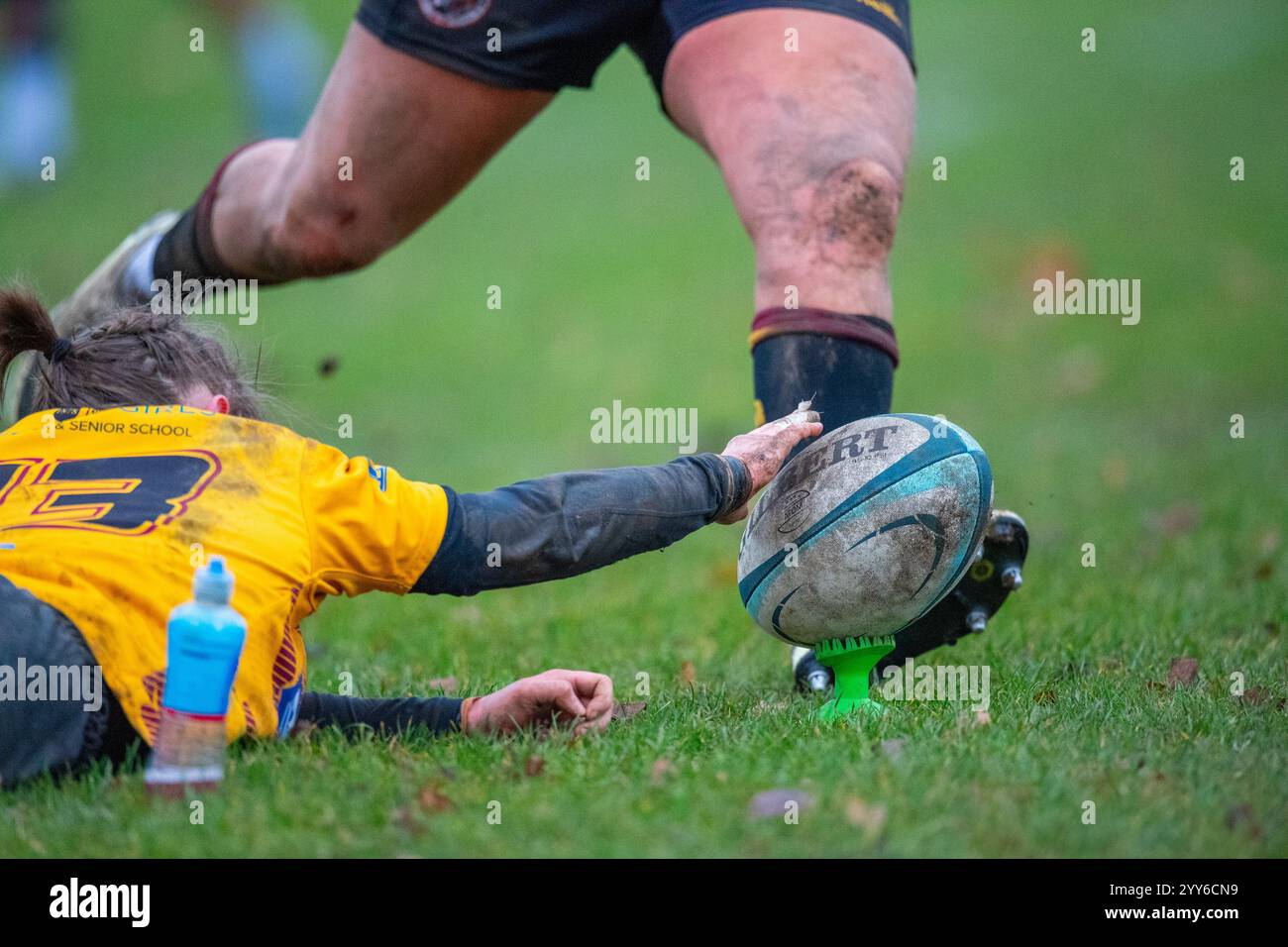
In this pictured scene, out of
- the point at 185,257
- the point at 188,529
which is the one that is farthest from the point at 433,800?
the point at 185,257

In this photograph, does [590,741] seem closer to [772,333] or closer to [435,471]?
[772,333]

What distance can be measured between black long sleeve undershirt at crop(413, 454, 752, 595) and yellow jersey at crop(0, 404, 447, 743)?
63 millimetres

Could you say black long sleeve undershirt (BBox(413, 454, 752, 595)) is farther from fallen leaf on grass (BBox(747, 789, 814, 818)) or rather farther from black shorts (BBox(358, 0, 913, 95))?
black shorts (BBox(358, 0, 913, 95))

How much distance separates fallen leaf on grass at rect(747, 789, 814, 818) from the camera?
239 centimetres

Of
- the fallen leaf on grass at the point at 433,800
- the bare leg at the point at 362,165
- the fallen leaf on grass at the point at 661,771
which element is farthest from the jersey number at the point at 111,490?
the bare leg at the point at 362,165

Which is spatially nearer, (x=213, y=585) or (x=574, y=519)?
(x=213, y=585)

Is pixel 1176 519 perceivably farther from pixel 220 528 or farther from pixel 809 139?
pixel 220 528

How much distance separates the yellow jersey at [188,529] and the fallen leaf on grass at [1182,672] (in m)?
1.80

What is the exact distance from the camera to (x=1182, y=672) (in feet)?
11.7

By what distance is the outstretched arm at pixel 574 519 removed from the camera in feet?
9.27

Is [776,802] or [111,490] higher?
[111,490]

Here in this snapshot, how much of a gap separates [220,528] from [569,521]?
2.13 ft

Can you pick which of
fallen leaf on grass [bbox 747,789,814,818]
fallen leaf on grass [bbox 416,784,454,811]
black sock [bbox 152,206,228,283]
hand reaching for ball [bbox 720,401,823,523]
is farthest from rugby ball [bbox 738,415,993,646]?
black sock [bbox 152,206,228,283]
